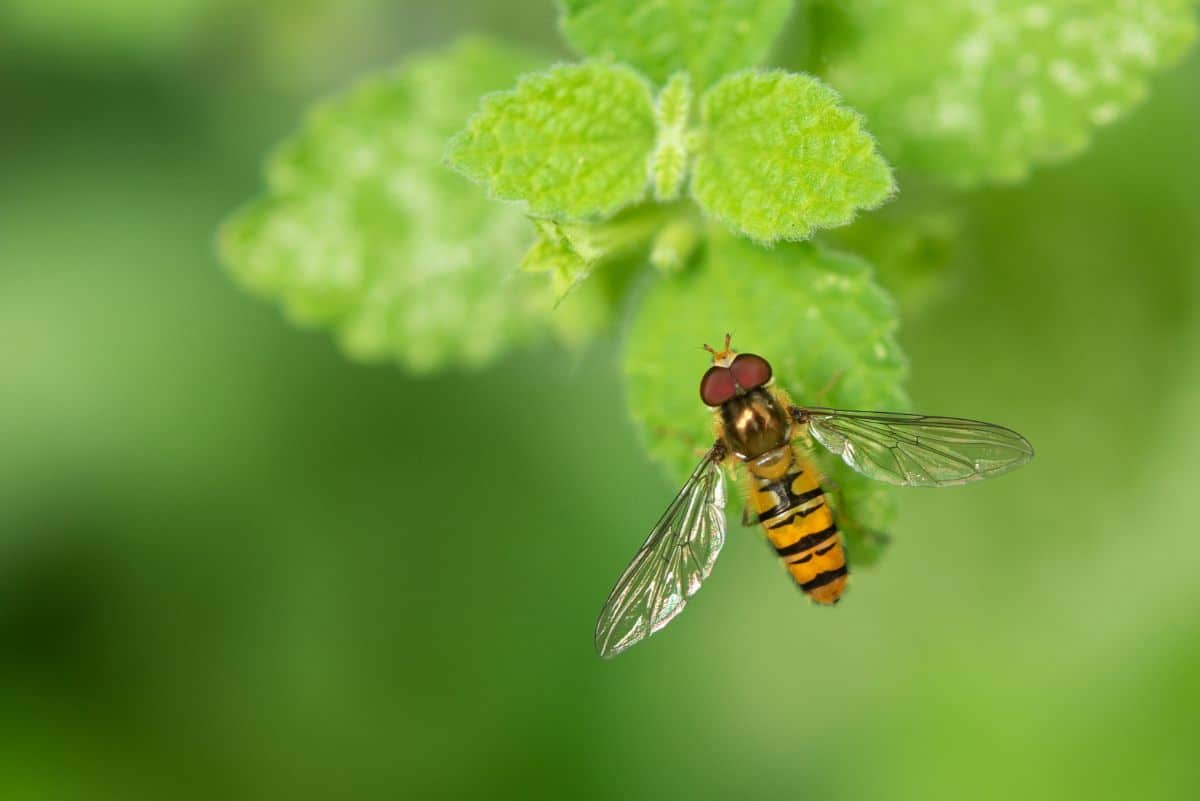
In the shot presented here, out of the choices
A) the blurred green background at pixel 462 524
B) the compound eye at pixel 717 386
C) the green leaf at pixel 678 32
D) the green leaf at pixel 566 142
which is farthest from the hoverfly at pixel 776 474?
the blurred green background at pixel 462 524

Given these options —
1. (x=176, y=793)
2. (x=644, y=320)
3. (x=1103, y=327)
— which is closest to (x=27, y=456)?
(x=176, y=793)

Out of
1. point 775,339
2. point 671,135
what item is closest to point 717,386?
point 775,339

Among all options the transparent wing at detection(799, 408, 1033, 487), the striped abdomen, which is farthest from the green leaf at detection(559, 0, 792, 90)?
the striped abdomen

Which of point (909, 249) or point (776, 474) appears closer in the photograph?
point (776, 474)

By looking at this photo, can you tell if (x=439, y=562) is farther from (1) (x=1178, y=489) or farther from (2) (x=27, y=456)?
(1) (x=1178, y=489)

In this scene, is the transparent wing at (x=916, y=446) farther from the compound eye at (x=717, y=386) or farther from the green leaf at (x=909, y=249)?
the green leaf at (x=909, y=249)

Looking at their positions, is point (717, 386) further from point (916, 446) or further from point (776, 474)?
point (916, 446)
